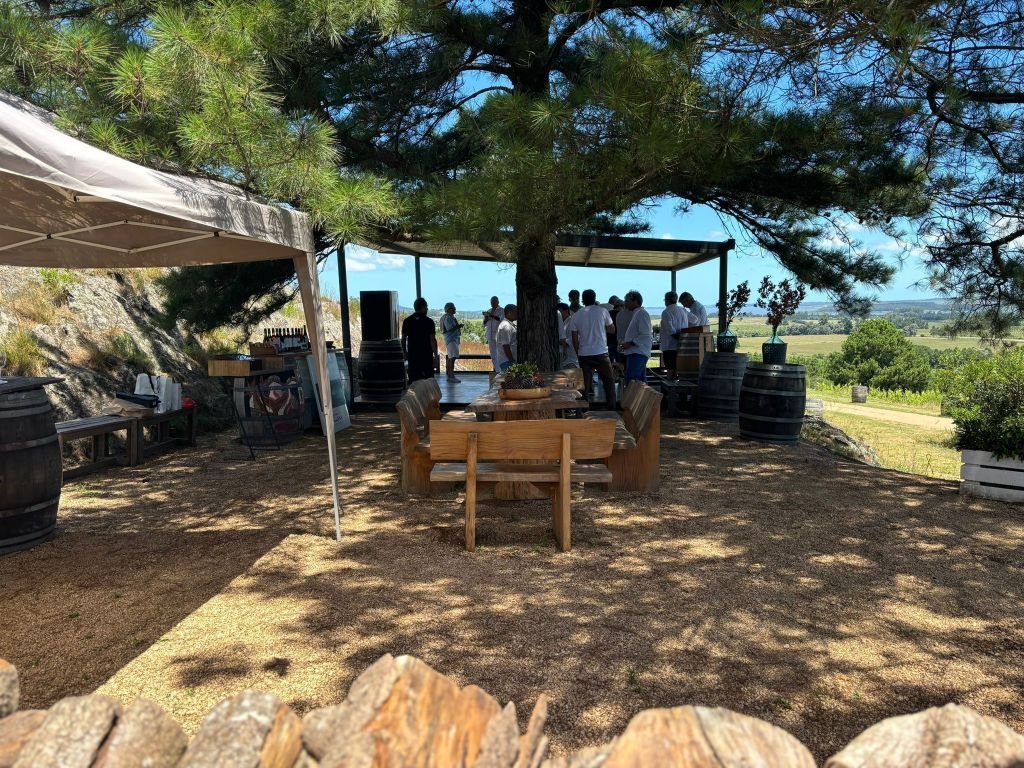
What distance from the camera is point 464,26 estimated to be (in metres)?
6.23

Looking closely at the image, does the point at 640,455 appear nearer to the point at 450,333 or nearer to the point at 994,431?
the point at 994,431

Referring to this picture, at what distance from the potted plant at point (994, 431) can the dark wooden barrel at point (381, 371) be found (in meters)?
7.18

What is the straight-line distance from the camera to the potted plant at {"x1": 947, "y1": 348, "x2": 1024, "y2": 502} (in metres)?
4.96

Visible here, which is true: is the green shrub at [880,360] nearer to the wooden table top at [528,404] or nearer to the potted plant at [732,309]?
the potted plant at [732,309]

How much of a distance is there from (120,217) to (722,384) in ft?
22.8

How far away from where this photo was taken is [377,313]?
11.0 metres

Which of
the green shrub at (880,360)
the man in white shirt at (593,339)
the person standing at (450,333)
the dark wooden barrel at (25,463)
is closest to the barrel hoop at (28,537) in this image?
the dark wooden barrel at (25,463)

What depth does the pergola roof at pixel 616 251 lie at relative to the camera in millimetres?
10828

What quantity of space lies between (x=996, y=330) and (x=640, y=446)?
3.80 metres

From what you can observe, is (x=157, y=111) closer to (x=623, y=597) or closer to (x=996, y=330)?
(x=623, y=597)

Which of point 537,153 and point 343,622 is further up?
point 537,153

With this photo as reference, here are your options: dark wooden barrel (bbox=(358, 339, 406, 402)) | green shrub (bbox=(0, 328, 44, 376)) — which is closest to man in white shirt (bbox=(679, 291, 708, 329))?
dark wooden barrel (bbox=(358, 339, 406, 402))

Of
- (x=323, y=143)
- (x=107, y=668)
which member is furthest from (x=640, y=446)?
(x=107, y=668)

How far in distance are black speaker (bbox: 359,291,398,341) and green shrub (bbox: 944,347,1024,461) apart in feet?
25.3
